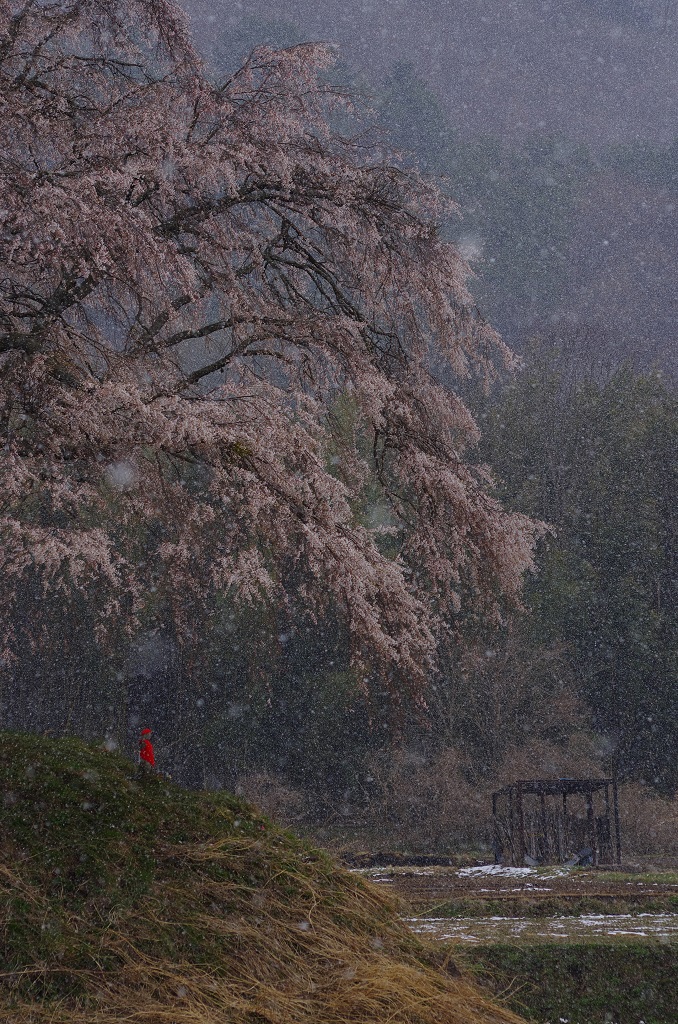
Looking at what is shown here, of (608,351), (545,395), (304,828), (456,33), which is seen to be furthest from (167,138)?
(456,33)

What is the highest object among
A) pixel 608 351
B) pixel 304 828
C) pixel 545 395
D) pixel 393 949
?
pixel 608 351

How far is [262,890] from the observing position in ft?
19.4

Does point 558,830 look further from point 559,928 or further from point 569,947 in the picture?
point 569,947

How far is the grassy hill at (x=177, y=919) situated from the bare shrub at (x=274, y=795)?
21335 millimetres

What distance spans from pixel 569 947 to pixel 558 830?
12.9 metres

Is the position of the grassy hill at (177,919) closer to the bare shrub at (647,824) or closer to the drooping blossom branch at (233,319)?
the drooping blossom branch at (233,319)

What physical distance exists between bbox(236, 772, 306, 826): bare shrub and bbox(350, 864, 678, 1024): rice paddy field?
14486 millimetres

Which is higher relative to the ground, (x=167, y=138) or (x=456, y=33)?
(x=456, y=33)

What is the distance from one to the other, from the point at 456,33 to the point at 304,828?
8813 cm

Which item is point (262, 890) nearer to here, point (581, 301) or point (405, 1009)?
point (405, 1009)

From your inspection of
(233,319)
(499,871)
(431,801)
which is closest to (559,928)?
(233,319)

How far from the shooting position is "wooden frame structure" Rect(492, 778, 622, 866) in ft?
63.3

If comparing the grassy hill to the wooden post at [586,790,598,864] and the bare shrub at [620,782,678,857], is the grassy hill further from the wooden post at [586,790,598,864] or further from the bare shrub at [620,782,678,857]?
the bare shrub at [620,782,678,857]

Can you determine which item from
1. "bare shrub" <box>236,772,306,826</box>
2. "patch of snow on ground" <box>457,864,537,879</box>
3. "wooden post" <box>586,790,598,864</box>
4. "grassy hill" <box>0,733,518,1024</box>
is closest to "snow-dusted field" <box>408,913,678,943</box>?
"grassy hill" <box>0,733,518,1024</box>
